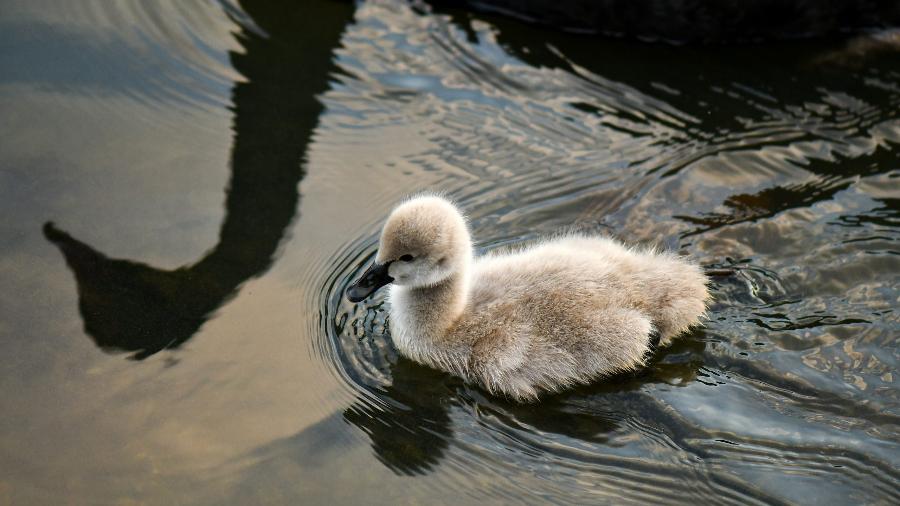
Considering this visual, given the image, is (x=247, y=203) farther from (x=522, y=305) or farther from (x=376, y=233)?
(x=522, y=305)

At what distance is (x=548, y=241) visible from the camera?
427 cm

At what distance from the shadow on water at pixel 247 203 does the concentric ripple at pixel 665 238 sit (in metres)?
0.20

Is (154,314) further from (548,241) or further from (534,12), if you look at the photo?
(534,12)

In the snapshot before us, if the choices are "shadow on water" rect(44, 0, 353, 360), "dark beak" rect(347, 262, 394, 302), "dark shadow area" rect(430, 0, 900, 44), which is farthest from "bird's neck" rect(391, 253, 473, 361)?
"dark shadow area" rect(430, 0, 900, 44)

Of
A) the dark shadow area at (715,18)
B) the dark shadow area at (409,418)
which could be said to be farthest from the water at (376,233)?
the dark shadow area at (715,18)

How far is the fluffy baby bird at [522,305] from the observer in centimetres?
362

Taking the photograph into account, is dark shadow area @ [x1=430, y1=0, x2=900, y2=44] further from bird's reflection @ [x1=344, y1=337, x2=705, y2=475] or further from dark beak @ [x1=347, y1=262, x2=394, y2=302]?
dark beak @ [x1=347, y1=262, x2=394, y2=302]

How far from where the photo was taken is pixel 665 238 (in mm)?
4293

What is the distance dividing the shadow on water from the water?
0.05 ft

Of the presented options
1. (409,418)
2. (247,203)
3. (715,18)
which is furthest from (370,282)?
(715,18)

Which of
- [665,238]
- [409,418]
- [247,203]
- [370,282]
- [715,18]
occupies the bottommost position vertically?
[409,418]

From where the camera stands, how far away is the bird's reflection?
3371 millimetres

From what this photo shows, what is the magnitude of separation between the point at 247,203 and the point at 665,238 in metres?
1.81

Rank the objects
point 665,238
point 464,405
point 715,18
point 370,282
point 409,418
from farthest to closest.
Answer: point 715,18 → point 665,238 → point 370,282 → point 464,405 → point 409,418
